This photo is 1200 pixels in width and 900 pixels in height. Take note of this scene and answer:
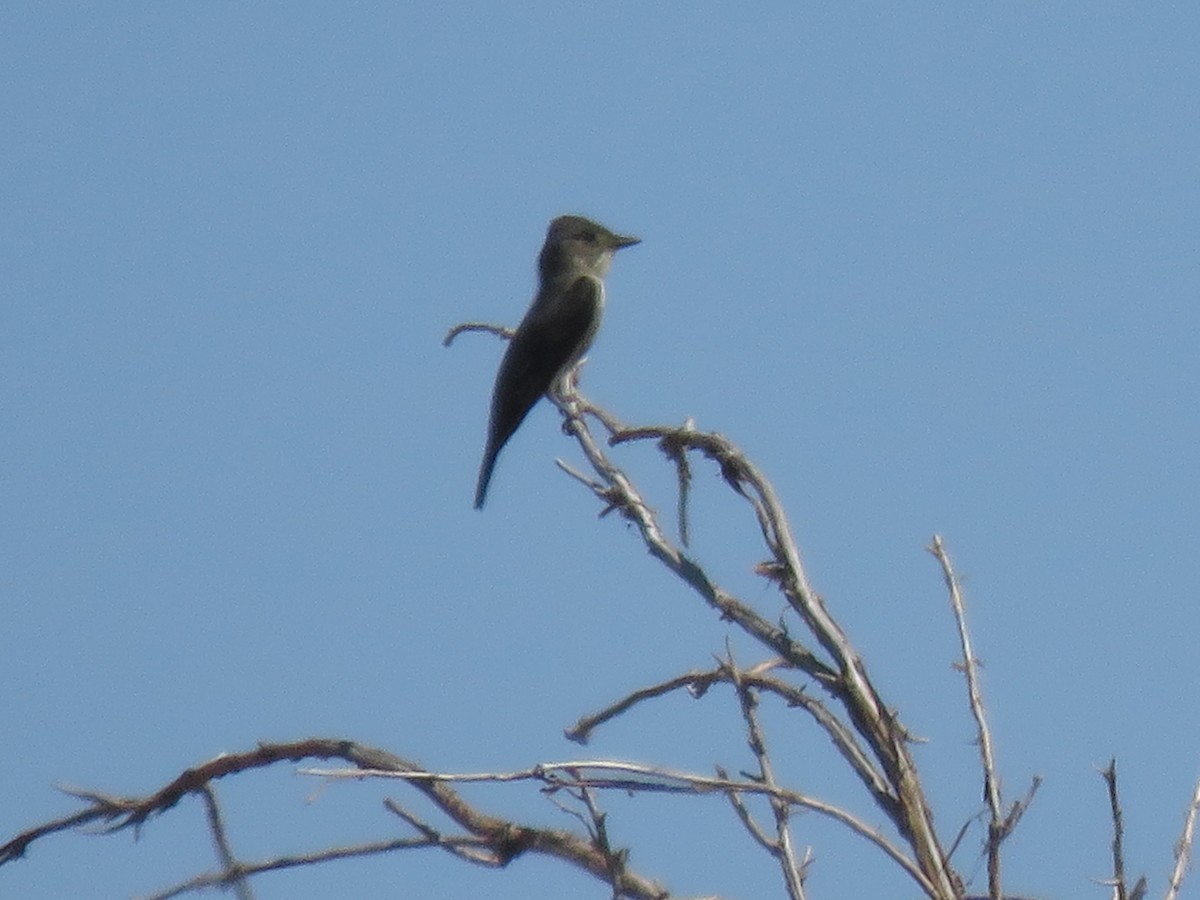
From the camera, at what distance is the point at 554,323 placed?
9922 millimetres

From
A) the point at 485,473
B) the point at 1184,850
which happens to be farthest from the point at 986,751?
the point at 485,473

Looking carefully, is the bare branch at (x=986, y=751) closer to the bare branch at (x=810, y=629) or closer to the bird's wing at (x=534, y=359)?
the bare branch at (x=810, y=629)

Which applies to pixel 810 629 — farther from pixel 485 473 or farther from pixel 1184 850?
pixel 485 473

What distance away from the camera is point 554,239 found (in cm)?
1077

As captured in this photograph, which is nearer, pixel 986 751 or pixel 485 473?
pixel 986 751

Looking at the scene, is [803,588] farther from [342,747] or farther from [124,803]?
[124,803]

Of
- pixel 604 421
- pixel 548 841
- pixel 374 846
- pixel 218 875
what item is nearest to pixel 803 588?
pixel 548 841

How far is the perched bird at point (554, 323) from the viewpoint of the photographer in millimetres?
9703

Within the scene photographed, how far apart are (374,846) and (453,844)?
0.14 m

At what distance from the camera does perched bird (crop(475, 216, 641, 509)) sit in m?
9.70

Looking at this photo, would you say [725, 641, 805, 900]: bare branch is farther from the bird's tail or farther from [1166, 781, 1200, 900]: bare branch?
the bird's tail

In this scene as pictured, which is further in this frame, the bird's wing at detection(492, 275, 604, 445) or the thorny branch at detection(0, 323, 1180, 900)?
the bird's wing at detection(492, 275, 604, 445)

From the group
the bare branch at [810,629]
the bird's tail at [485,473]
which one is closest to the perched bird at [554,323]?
the bird's tail at [485,473]

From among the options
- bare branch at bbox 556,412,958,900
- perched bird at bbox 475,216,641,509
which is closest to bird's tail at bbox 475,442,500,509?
perched bird at bbox 475,216,641,509
